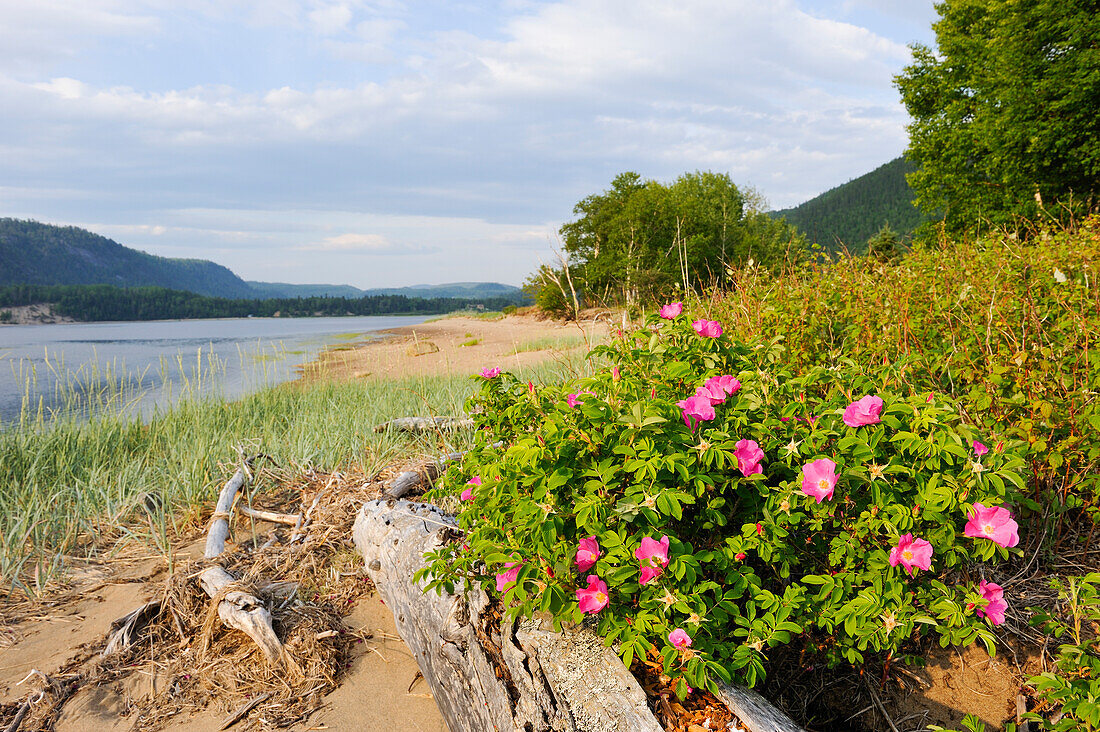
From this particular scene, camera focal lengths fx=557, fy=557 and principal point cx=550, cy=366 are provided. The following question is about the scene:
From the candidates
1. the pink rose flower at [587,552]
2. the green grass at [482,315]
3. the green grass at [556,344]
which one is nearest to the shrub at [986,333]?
the pink rose flower at [587,552]

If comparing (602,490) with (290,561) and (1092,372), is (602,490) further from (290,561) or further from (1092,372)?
(290,561)

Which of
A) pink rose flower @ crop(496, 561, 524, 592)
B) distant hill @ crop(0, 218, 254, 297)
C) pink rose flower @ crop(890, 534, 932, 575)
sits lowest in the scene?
pink rose flower @ crop(496, 561, 524, 592)

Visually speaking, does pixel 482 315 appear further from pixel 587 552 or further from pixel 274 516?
pixel 587 552

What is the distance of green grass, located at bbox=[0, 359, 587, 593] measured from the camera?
424 centimetres

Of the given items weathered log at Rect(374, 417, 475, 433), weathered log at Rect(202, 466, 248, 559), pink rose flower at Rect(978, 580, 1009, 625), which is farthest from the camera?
weathered log at Rect(374, 417, 475, 433)

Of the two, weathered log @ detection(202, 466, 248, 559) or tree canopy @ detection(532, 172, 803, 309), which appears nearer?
weathered log @ detection(202, 466, 248, 559)

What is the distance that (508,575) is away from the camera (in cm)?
176

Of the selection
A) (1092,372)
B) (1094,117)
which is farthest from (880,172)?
(1092,372)

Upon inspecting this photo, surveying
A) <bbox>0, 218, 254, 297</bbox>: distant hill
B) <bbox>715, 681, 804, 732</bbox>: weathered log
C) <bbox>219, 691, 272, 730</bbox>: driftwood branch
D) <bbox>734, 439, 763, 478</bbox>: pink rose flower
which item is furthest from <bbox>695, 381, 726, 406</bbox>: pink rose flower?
<bbox>0, 218, 254, 297</bbox>: distant hill

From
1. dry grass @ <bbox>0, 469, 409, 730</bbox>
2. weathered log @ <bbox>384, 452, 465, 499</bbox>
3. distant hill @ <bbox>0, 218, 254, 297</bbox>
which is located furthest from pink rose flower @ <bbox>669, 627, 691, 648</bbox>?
distant hill @ <bbox>0, 218, 254, 297</bbox>

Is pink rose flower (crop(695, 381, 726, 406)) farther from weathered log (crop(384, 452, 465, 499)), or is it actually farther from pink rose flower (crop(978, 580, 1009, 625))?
weathered log (crop(384, 452, 465, 499))

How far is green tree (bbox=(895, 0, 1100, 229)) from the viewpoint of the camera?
16.2m

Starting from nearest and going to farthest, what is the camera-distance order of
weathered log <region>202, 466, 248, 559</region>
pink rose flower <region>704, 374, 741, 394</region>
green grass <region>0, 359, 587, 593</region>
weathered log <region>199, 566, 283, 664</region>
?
pink rose flower <region>704, 374, 741, 394</region>, weathered log <region>199, 566, 283, 664</region>, weathered log <region>202, 466, 248, 559</region>, green grass <region>0, 359, 587, 593</region>

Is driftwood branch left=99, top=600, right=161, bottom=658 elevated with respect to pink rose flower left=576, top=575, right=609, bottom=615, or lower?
lower
